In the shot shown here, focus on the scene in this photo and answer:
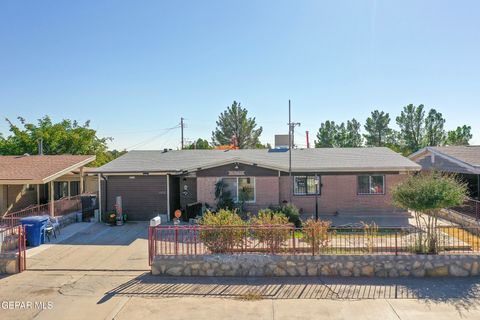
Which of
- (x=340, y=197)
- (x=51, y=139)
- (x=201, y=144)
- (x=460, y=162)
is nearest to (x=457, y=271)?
(x=340, y=197)

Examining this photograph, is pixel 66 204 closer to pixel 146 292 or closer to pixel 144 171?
pixel 144 171

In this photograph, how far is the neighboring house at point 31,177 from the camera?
1770 centimetres

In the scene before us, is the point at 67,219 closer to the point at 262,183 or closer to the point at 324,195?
the point at 262,183

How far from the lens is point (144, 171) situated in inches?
754

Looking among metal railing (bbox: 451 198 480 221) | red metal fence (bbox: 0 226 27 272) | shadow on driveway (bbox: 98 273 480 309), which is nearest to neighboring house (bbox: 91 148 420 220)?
metal railing (bbox: 451 198 480 221)

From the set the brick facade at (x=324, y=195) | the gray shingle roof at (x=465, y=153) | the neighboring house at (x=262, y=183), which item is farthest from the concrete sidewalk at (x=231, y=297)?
the gray shingle roof at (x=465, y=153)

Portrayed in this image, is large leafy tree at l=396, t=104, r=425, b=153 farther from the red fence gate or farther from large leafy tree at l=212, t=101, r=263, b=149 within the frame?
the red fence gate

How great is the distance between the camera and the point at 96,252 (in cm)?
1309

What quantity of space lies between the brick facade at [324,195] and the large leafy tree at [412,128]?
1332 inches

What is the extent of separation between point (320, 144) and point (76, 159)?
43238mm

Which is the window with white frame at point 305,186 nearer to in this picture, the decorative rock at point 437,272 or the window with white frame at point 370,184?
the window with white frame at point 370,184

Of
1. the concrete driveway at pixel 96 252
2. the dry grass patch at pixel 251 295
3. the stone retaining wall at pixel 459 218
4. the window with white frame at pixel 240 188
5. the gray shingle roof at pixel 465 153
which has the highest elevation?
the gray shingle roof at pixel 465 153

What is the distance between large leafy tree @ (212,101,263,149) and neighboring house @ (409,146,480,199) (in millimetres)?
33246

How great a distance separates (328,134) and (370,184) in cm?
3955
